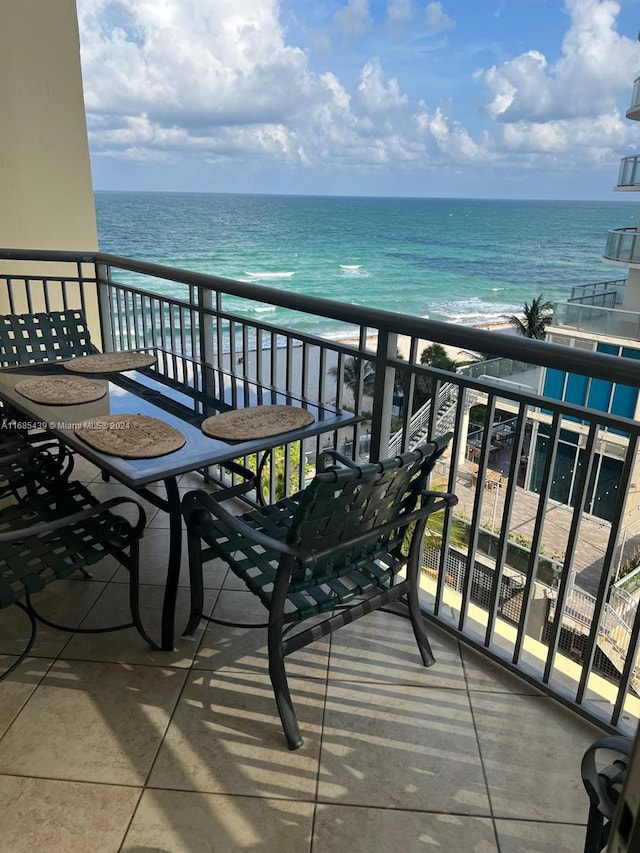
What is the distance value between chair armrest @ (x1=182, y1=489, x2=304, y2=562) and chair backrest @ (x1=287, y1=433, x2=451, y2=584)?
34 mm

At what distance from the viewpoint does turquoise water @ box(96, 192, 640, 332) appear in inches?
1359

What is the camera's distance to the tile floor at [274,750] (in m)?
1.54

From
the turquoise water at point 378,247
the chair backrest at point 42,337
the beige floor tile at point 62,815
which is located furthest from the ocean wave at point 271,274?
the beige floor tile at point 62,815

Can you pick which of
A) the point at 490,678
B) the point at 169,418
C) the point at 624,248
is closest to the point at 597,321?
the point at 624,248

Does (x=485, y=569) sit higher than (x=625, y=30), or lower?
lower

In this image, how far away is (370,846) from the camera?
1505mm

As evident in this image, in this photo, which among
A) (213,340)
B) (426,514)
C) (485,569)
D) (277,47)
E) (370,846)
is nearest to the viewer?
(370,846)

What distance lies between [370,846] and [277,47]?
57397 mm

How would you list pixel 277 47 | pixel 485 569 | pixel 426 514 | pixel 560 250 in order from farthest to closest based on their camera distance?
pixel 277 47 → pixel 560 250 → pixel 485 569 → pixel 426 514

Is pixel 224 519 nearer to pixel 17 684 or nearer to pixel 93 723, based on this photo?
pixel 93 723

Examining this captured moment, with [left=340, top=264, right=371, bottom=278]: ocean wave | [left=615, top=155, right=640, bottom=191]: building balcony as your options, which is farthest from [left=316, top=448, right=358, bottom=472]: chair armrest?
[left=340, top=264, right=371, bottom=278]: ocean wave

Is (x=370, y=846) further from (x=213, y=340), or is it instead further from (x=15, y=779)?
(x=213, y=340)

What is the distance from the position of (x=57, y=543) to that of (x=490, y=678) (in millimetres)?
1544

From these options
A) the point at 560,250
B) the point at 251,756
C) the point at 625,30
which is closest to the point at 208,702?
the point at 251,756
